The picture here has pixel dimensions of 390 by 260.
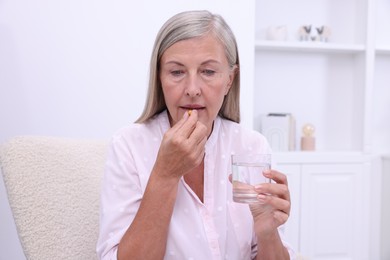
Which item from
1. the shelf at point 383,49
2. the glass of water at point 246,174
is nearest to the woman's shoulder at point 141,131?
the glass of water at point 246,174

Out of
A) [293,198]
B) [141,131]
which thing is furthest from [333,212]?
[141,131]

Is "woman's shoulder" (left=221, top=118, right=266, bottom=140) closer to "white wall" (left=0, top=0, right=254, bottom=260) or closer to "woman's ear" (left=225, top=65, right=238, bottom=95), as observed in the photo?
"woman's ear" (left=225, top=65, right=238, bottom=95)

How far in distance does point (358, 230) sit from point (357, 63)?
1135 millimetres

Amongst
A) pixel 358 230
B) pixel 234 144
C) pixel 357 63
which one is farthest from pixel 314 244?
pixel 234 144

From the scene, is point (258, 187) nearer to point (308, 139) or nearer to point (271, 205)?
point (271, 205)

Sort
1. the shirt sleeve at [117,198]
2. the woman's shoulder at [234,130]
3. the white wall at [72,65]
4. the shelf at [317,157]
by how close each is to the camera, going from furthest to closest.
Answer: the shelf at [317,157], the white wall at [72,65], the woman's shoulder at [234,130], the shirt sleeve at [117,198]

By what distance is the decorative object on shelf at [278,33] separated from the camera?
3.03 meters

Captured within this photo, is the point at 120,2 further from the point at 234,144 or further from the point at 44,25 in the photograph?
the point at 234,144

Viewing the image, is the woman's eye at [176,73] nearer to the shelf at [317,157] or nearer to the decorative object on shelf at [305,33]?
the shelf at [317,157]

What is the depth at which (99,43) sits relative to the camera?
2.08 meters

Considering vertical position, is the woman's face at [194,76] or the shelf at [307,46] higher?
the shelf at [307,46]

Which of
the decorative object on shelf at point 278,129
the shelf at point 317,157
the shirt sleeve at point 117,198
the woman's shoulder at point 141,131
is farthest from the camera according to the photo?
the decorative object on shelf at point 278,129

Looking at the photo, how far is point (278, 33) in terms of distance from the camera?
303 centimetres

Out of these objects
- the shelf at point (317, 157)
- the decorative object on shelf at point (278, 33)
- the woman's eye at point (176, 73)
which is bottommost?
the shelf at point (317, 157)
